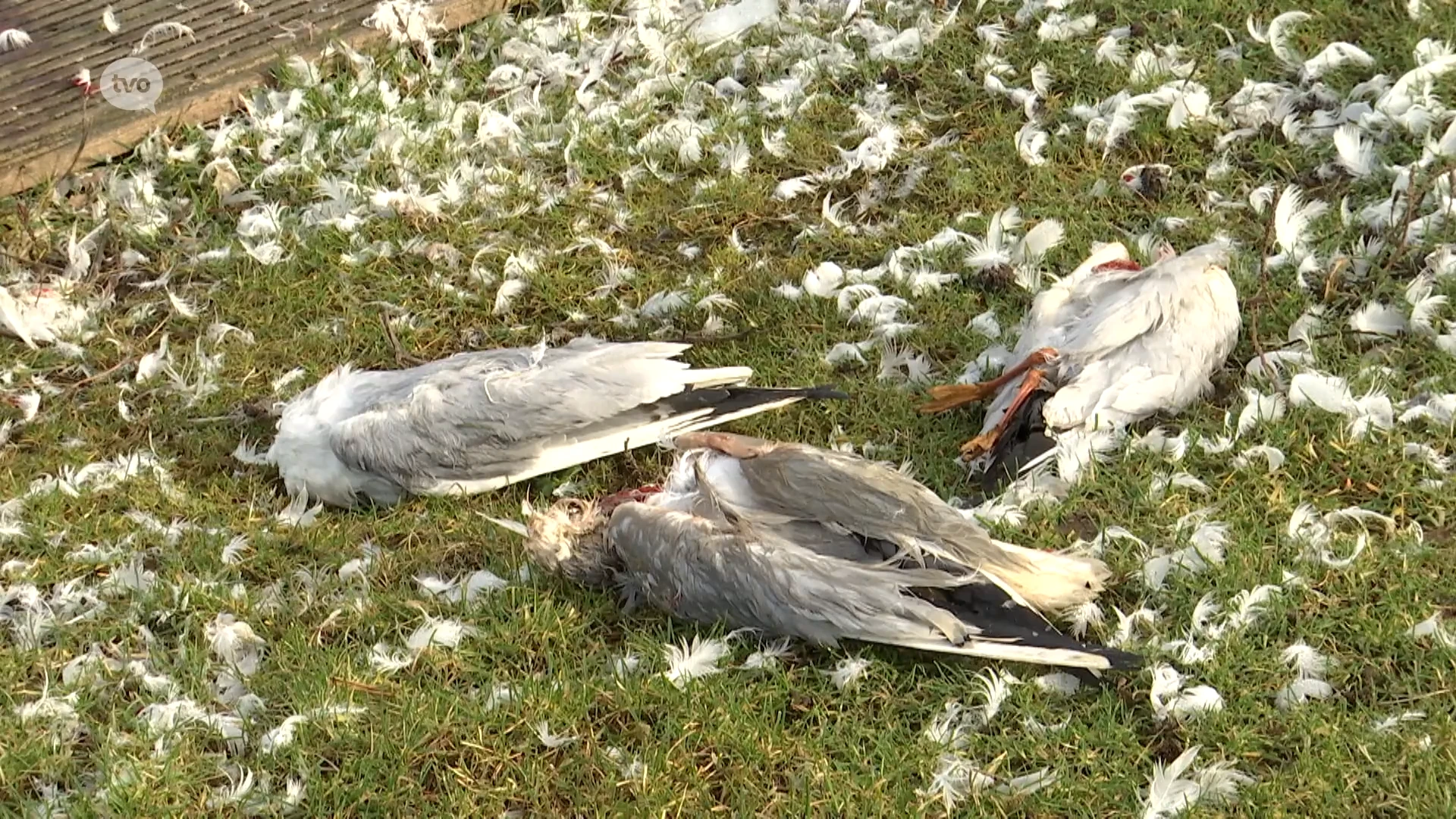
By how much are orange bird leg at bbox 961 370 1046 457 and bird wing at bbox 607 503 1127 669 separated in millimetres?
572

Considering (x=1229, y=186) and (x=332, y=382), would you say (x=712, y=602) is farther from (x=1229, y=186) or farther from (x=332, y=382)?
(x=1229, y=186)

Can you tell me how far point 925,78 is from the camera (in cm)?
483

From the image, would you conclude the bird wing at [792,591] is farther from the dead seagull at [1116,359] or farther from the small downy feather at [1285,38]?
the small downy feather at [1285,38]

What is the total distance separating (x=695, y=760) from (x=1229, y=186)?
8.89 ft

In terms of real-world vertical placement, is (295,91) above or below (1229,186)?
above

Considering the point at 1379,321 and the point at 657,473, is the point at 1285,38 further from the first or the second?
the point at 657,473

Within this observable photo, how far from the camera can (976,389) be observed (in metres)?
3.51

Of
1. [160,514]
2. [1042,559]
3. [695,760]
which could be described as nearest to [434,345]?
[160,514]

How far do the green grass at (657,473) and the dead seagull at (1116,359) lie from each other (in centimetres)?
13

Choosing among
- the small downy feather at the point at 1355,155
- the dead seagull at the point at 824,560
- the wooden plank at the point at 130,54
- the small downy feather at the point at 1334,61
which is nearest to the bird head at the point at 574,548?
the dead seagull at the point at 824,560

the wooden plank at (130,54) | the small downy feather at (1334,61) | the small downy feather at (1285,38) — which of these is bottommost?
the small downy feather at (1334,61)

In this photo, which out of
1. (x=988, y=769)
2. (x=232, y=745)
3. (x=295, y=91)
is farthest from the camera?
(x=295, y=91)

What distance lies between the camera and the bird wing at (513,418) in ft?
11.6

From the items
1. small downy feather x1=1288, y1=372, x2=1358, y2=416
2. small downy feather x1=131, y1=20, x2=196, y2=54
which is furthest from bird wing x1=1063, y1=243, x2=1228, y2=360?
small downy feather x1=131, y1=20, x2=196, y2=54
